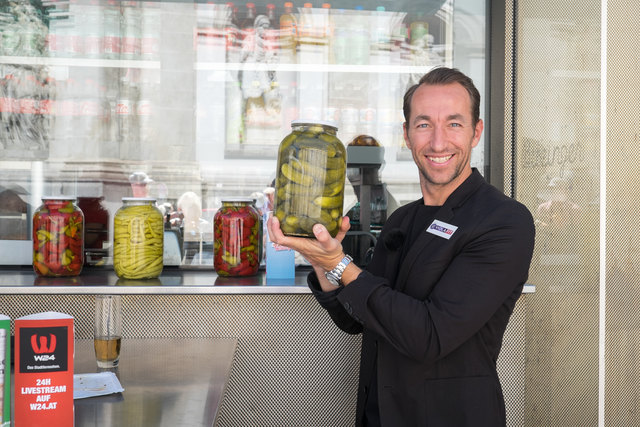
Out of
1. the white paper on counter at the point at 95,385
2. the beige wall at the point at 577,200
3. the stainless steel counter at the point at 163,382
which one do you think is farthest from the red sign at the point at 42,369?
the beige wall at the point at 577,200

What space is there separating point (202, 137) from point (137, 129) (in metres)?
0.22

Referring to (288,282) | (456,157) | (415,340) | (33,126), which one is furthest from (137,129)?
(415,340)

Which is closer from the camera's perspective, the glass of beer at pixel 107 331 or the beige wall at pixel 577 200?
the glass of beer at pixel 107 331

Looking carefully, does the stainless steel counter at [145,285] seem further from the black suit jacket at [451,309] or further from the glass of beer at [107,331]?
the black suit jacket at [451,309]

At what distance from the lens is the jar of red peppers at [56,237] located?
6.00 ft

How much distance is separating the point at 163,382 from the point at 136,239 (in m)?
0.62

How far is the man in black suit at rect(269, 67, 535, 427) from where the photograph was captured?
3.64 ft

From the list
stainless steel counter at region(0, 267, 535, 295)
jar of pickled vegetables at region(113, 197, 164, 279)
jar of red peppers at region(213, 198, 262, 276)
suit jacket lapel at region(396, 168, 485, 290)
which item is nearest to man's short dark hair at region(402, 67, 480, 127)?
suit jacket lapel at region(396, 168, 485, 290)

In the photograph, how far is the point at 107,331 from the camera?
1.38 meters

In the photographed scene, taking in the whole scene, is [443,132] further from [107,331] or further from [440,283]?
[107,331]

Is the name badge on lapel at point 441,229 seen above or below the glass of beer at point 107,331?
above

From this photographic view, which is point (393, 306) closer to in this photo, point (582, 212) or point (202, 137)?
point (582, 212)

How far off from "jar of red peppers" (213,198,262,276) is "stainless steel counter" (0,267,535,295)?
0.10ft

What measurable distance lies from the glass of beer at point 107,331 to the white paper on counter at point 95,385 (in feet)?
0.21
